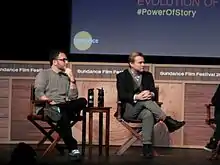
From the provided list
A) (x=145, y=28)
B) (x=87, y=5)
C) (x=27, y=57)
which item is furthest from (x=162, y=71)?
(x=27, y=57)

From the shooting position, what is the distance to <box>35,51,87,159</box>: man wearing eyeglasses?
6590 millimetres

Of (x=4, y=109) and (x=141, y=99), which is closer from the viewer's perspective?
(x=141, y=99)

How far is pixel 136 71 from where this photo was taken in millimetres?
7105

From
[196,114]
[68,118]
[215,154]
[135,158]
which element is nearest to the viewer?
[68,118]

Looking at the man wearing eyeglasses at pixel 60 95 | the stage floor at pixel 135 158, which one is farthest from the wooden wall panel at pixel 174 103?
the man wearing eyeglasses at pixel 60 95

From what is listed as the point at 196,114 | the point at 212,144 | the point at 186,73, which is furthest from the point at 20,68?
the point at 212,144

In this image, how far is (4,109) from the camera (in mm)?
8016

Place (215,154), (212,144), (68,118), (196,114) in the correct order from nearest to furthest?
(68,118), (215,154), (212,144), (196,114)

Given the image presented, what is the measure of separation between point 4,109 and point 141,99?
2.08m

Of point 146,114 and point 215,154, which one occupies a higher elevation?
point 146,114

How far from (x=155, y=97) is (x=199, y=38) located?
1286 mm

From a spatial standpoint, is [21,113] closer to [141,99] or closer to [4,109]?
[4,109]

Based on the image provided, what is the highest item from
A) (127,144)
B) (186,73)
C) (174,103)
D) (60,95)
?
(186,73)

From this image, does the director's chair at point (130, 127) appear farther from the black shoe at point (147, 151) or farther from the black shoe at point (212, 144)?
the black shoe at point (212, 144)
